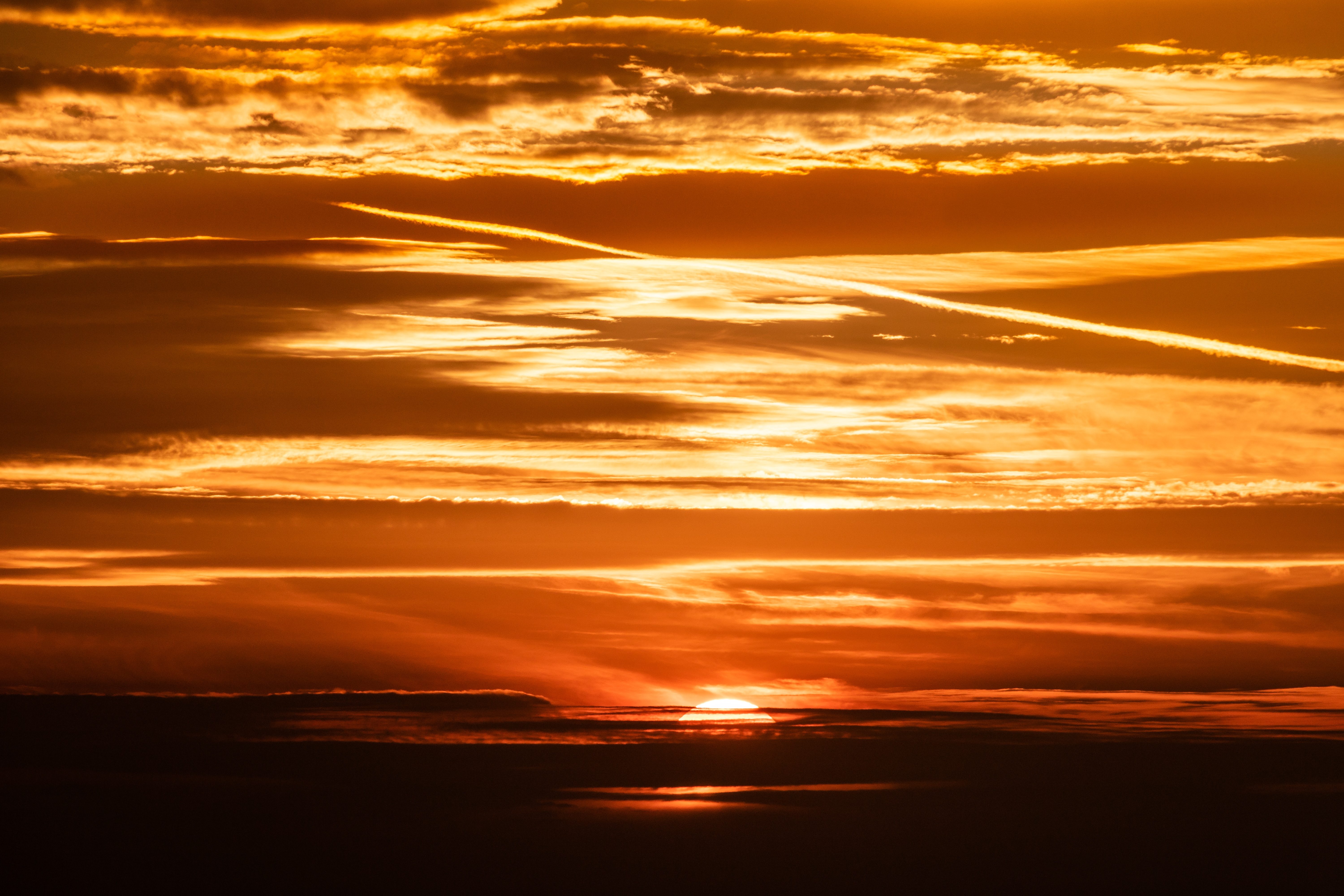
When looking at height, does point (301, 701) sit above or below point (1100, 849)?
below

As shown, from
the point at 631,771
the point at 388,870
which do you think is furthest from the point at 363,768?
the point at 388,870

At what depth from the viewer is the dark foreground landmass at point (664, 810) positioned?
29.7 m

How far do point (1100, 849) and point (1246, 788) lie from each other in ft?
35.9

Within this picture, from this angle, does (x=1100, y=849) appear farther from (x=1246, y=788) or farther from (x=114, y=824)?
(x=114, y=824)

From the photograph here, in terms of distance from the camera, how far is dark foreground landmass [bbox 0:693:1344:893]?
29719 mm

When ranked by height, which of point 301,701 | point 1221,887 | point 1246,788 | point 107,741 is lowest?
point 301,701

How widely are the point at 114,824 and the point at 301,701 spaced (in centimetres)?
3363

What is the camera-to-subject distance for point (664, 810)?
124 feet

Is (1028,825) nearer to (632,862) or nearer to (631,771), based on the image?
(632,862)

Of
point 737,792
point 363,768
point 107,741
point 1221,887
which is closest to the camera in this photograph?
point 1221,887

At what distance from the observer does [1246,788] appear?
41375mm

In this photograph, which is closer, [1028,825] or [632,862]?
[632,862]

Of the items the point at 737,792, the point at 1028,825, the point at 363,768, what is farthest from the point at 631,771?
the point at 1028,825

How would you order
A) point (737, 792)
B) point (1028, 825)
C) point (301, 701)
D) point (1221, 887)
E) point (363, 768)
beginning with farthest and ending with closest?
1. point (301, 701)
2. point (363, 768)
3. point (737, 792)
4. point (1028, 825)
5. point (1221, 887)
